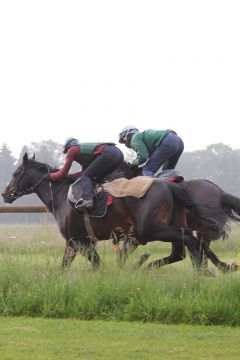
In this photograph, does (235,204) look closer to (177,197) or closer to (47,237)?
(177,197)

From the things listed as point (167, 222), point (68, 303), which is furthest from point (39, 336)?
point (167, 222)

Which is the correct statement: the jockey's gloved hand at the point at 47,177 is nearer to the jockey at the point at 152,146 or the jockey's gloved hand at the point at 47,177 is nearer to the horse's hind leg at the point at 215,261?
the jockey at the point at 152,146

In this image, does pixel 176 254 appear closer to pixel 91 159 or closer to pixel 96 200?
pixel 96 200

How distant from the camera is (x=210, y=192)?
388 inches

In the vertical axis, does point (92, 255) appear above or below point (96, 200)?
below

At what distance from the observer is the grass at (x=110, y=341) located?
5.68 metres

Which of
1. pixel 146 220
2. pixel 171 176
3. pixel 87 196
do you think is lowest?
pixel 146 220

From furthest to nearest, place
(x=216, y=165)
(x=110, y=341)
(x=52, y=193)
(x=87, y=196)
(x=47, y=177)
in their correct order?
(x=216, y=165) → (x=47, y=177) → (x=52, y=193) → (x=87, y=196) → (x=110, y=341)

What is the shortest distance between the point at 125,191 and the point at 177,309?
2.86m

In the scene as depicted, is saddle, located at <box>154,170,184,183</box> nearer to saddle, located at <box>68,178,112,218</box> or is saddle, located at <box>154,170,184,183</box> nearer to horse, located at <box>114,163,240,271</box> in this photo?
horse, located at <box>114,163,240,271</box>

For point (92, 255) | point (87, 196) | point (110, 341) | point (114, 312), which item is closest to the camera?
point (110, 341)

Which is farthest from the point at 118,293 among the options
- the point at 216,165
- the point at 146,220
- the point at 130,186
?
the point at 216,165

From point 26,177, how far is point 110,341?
18.9 ft

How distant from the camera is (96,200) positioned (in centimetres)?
1004
